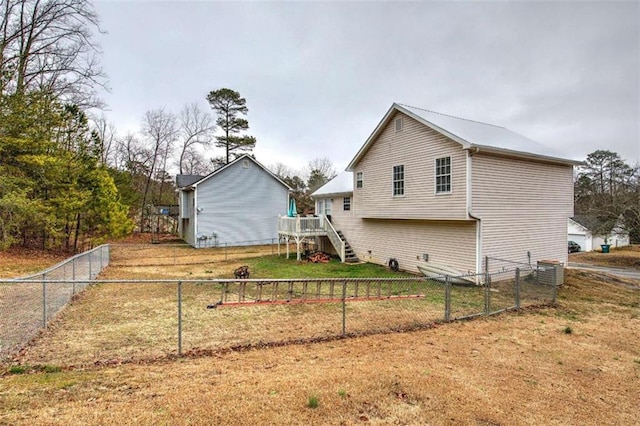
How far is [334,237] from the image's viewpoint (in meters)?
20.7

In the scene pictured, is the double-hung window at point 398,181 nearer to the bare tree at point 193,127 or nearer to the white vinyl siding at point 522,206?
the white vinyl siding at point 522,206

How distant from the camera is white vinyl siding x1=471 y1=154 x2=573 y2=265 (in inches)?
519

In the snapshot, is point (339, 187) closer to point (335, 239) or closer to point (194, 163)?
point (335, 239)

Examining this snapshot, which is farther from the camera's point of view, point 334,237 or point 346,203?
point 346,203

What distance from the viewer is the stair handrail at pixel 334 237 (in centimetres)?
1967

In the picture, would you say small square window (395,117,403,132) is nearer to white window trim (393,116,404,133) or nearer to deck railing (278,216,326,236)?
white window trim (393,116,404,133)

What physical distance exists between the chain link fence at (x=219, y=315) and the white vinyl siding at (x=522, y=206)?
7.73 feet

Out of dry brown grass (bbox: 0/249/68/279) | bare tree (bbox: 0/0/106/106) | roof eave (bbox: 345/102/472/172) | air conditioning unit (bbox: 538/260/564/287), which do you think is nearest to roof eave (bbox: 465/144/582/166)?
roof eave (bbox: 345/102/472/172)

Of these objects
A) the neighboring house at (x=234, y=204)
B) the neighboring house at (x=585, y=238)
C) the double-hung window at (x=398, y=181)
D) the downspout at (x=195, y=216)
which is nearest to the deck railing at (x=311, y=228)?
the double-hung window at (x=398, y=181)

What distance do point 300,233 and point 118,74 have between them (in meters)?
17.8

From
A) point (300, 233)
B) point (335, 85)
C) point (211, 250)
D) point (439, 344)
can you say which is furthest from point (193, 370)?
point (335, 85)

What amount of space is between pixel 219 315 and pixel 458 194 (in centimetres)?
962

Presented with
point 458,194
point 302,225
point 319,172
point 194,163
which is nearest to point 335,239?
point 302,225

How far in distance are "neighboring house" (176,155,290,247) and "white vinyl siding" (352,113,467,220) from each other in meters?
13.0
